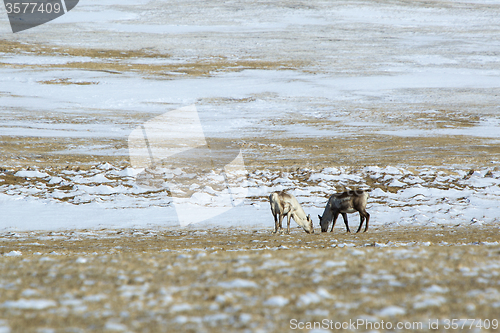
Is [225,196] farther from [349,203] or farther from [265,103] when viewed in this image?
[265,103]

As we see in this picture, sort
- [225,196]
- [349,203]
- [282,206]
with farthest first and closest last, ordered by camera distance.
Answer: [225,196] → [349,203] → [282,206]

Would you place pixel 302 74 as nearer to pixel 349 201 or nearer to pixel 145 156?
pixel 145 156

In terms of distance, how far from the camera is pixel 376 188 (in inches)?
881

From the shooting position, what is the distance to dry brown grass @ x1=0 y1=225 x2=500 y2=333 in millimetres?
4371

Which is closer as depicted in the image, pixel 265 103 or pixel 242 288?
pixel 242 288

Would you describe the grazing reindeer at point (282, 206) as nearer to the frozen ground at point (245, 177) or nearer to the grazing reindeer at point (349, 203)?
the frozen ground at point (245, 177)

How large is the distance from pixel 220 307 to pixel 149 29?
9434 centimetres

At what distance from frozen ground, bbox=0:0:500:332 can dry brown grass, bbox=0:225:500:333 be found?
0.11 ft

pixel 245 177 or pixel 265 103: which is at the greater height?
pixel 265 103

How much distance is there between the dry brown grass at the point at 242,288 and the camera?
4371mm

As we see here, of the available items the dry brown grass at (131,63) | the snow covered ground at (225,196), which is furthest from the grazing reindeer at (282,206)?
the dry brown grass at (131,63)

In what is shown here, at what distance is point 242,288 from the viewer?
530cm

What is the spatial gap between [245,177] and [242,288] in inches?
726

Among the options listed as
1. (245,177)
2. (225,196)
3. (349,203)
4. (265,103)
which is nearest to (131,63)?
(265,103)
